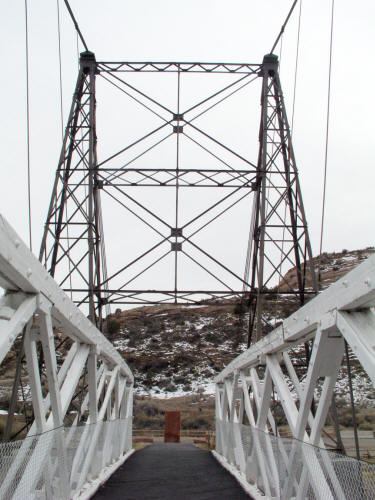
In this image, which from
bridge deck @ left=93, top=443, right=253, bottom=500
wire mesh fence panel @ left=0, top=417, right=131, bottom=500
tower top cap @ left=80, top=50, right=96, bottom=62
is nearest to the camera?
wire mesh fence panel @ left=0, top=417, right=131, bottom=500

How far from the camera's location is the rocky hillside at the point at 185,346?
138ft

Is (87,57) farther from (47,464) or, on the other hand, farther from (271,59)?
(47,464)

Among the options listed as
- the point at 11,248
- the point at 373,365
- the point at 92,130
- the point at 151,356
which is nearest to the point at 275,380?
the point at 373,365

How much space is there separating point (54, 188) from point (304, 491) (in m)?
11.5

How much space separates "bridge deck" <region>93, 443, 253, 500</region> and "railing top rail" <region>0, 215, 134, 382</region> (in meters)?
3.37

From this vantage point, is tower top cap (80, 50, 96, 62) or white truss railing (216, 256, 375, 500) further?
tower top cap (80, 50, 96, 62)

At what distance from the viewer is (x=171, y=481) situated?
423 inches

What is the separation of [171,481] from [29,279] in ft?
23.3

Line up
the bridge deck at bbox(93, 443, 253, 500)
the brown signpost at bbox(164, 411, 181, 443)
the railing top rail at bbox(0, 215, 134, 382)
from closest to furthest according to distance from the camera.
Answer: the railing top rail at bbox(0, 215, 134, 382), the bridge deck at bbox(93, 443, 253, 500), the brown signpost at bbox(164, 411, 181, 443)

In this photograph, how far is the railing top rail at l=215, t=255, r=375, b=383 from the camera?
160 inches

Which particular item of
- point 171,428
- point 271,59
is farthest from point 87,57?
point 171,428

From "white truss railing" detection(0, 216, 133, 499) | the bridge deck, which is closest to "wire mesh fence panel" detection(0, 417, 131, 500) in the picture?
"white truss railing" detection(0, 216, 133, 499)

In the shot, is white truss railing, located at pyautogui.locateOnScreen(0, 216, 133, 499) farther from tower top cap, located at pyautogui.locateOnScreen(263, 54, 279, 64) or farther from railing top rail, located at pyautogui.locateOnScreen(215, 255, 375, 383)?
tower top cap, located at pyautogui.locateOnScreen(263, 54, 279, 64)

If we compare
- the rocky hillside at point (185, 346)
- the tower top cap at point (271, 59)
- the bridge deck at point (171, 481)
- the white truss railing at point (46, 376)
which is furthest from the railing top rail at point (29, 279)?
the rocky hillside at point (185, 346)
